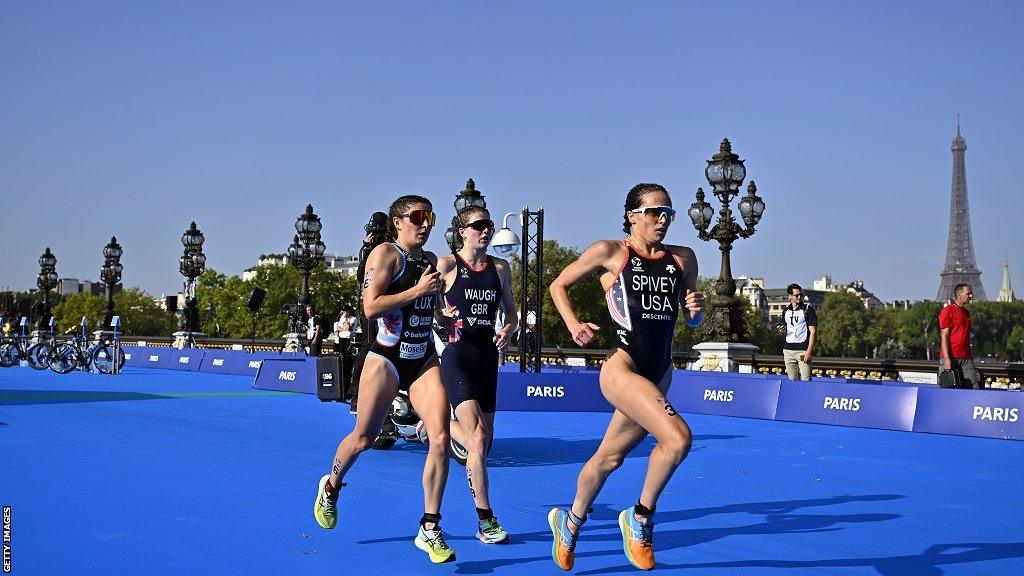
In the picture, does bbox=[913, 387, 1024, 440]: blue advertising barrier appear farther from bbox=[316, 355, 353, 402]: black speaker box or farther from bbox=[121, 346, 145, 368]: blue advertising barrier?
bbox=[121, 346, 145, 368]: blue advertising barrier

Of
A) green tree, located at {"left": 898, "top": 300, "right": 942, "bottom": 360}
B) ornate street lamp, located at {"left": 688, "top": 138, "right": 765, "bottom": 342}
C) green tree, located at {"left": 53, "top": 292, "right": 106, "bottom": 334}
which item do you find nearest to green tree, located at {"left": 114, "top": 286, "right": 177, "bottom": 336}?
green tree, located at {"left": 53, "top": 292, "right": 106, "bottom": 334}

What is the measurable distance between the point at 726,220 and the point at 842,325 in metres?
133

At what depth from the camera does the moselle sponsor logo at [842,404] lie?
55.6 feet

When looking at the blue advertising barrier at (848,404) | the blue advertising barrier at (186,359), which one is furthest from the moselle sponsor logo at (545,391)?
the blue advertising barrier at (186,359)

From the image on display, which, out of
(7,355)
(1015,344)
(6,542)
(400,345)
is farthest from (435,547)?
(1015,344)

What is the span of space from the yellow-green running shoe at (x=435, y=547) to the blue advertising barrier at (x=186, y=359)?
3052 centimetres

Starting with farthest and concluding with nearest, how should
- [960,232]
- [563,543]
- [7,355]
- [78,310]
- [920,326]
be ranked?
[960,232], [920,326], [78,310], [7,355], [563,543]

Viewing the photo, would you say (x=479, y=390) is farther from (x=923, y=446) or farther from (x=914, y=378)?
(x=914, y=378)

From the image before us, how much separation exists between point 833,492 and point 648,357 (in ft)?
14.1

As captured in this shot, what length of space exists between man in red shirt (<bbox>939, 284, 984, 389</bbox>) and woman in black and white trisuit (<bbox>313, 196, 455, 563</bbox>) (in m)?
11.2

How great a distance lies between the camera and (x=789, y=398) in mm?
17984

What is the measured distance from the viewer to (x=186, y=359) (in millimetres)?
36062

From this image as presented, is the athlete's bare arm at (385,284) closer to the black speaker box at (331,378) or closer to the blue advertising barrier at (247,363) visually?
the black speaker box at (331,378)

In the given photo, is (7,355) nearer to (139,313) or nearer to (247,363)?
(247,363)
